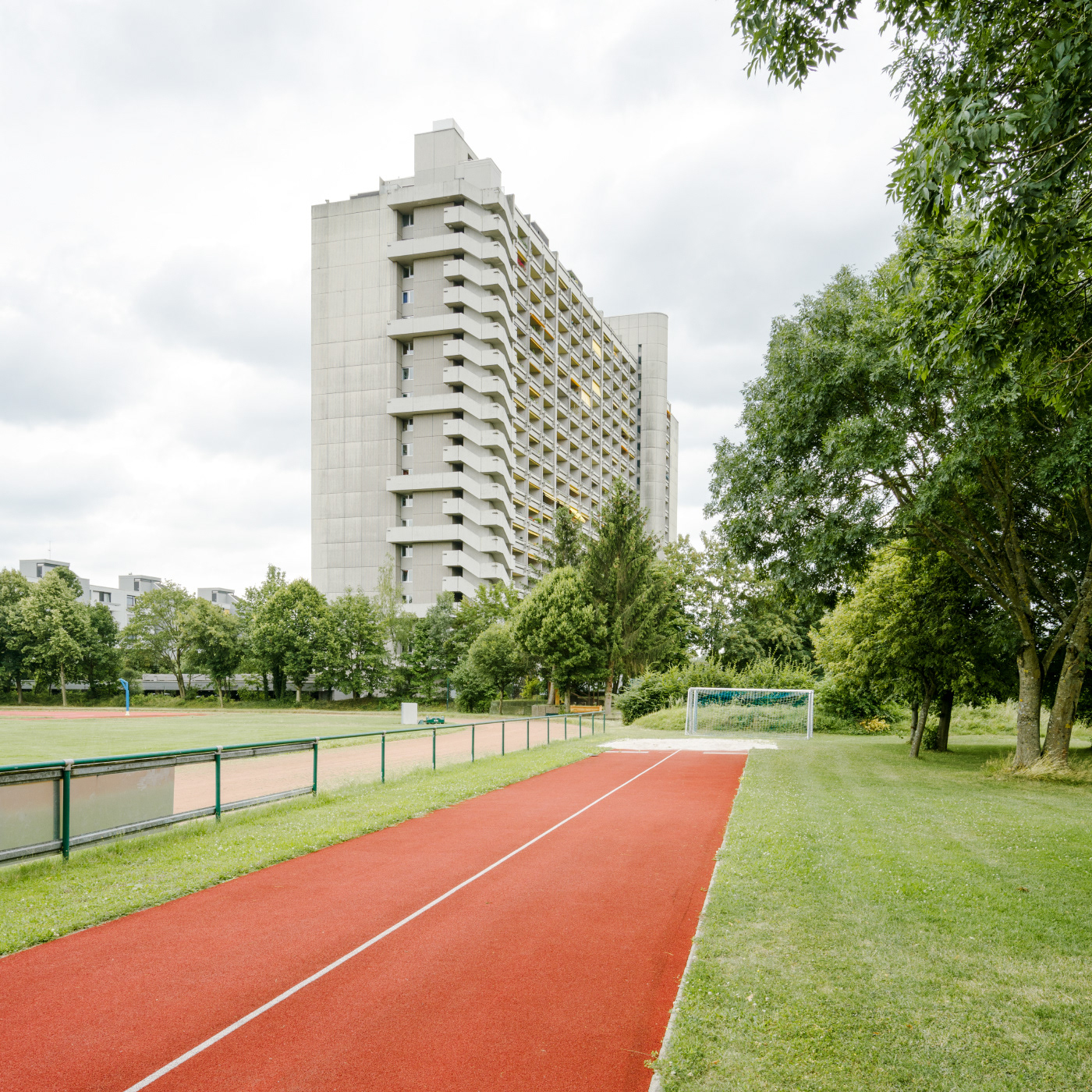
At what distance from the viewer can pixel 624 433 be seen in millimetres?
103812

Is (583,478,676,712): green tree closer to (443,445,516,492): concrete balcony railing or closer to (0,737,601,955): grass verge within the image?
(443,445,516,492): concrete balcony railing

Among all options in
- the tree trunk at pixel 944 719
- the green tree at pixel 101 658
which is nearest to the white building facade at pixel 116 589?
the green tree at pixel 101 658

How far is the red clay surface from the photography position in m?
47.6

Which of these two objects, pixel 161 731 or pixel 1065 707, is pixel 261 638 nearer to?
pixel 161 731

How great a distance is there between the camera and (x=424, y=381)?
68.7 meters

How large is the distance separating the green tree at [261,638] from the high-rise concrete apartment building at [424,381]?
4.88 metres

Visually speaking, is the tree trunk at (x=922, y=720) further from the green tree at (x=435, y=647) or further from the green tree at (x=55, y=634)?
the green tree at (x=55, y=634)

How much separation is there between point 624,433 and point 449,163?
4363 cm

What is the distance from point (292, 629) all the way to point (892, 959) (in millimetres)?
58354

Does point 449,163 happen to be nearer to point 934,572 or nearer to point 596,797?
point 934,572

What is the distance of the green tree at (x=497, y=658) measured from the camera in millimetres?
51844

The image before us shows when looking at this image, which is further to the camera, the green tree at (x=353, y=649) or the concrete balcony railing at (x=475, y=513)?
the concrete balcony railing at (x=475, y=513)

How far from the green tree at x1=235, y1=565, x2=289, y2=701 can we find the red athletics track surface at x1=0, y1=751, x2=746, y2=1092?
54.0 m

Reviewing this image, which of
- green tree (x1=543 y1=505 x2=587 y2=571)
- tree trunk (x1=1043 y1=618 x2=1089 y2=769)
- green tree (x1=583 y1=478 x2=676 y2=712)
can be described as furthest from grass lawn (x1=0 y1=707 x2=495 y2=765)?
tree trunk (x1=1043 y1=618 x2=1089 y2=769)
